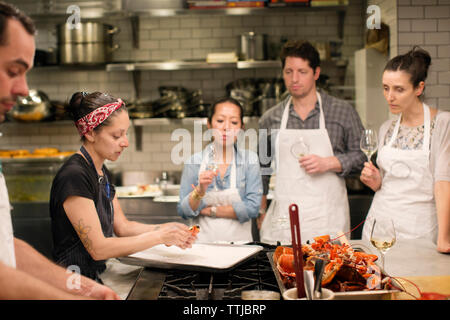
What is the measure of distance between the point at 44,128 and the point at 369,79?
2.93 m

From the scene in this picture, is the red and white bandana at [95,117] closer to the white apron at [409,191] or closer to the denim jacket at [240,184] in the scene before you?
the denim jacket at [240,184]

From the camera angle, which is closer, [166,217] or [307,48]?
[307,48]

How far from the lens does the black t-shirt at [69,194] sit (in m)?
1.62

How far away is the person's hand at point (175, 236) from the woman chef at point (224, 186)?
32.4 inches

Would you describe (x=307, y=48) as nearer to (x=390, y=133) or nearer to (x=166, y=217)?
(x=390, y=133)

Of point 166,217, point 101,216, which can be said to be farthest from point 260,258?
point 166,217

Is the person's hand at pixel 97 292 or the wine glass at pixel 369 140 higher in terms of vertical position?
the wine glass at pixel 369 140

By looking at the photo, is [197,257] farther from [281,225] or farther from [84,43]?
[84,43]

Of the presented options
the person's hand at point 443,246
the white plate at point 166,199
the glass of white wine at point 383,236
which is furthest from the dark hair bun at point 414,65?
the white plate at point 166,199

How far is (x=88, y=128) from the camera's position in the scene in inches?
66.2

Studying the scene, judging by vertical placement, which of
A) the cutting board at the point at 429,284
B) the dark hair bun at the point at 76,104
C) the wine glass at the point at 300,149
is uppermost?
the dark hair bun at the point at 76,104

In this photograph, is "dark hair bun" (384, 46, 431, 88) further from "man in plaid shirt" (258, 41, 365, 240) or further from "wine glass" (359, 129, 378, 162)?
"man in plaid shirt" (258, 41, 365, 240)

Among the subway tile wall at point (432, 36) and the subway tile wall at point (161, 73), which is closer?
the subway tile wall at point (432, 36)

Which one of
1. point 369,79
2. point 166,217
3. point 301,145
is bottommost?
point 166,217
